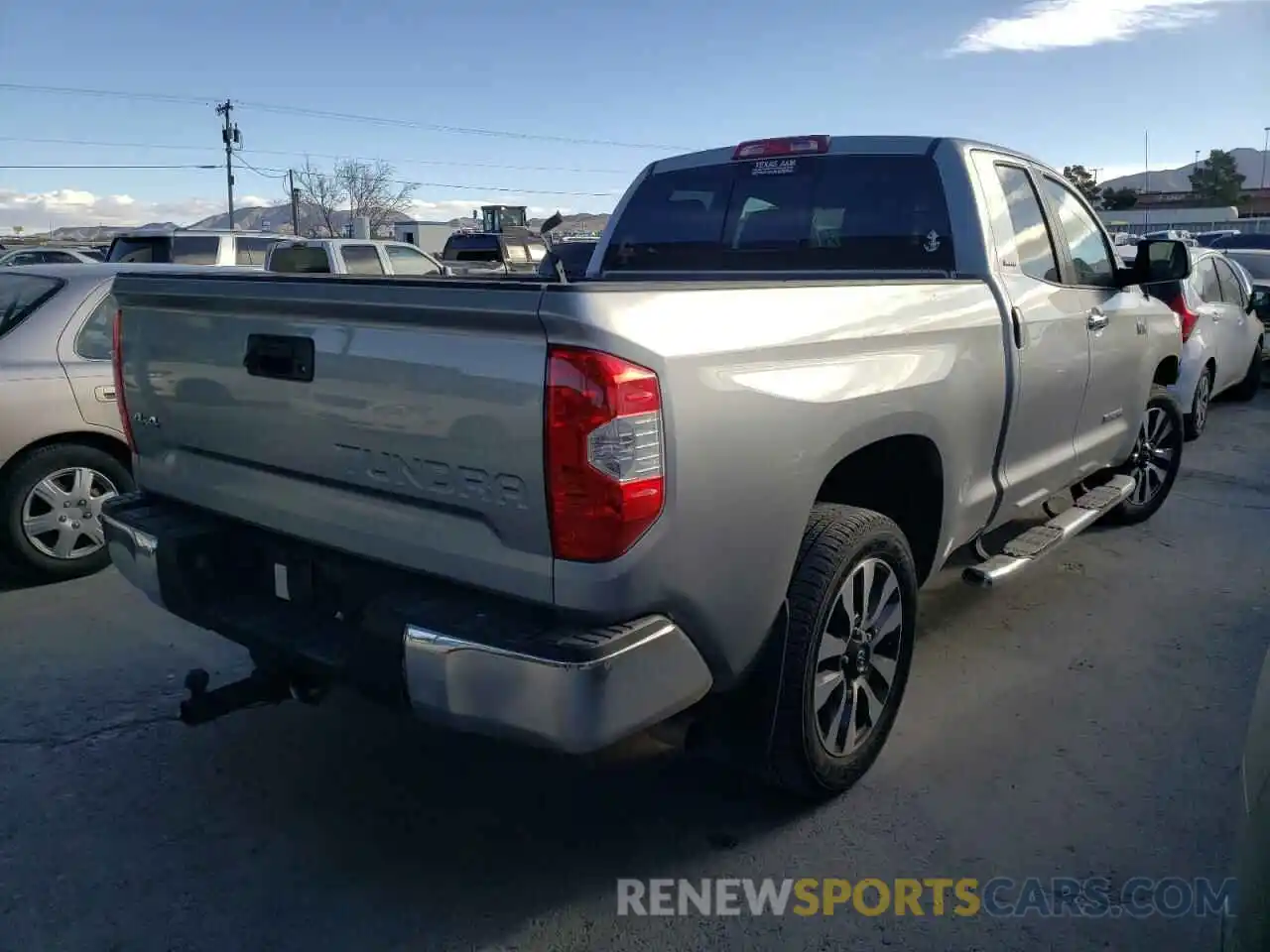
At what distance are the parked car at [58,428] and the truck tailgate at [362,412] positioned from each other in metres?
2.20

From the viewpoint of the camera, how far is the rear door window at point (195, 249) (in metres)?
14.3

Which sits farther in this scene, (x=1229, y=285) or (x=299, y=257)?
(x=299, y=257)

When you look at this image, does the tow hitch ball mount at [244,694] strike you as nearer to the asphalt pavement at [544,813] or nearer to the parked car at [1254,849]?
the asphalt pavement at [544,813]

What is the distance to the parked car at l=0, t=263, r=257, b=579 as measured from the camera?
5.20 m

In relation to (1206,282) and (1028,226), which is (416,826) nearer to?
(1028,226)

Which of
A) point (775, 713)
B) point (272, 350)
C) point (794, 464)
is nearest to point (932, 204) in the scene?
point (794, 464)

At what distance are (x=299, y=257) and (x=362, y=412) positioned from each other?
11666mm

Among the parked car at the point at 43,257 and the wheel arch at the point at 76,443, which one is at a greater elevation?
the parked car at the point at 43,257

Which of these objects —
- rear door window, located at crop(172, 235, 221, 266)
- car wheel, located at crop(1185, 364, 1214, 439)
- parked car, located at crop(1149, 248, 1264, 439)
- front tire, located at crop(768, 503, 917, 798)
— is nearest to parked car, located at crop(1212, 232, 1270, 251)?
parked car, located at crop(1149, 248, 1264, 439)

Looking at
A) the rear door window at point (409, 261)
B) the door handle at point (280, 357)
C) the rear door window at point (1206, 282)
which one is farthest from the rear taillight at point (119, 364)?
the rear door window at point (409, 261)

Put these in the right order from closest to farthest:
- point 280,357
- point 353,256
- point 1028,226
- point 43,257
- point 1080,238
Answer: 1. point 280,357
2. point 1028,226
3. point 1080,238
4. point 353,256
5. point 43,257

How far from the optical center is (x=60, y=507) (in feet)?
17.6

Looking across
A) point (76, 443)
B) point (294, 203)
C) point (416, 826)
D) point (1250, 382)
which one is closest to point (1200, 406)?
point (1250, 382)

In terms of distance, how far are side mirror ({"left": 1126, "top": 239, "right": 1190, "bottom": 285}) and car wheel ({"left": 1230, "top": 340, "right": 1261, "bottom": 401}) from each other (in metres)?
7.18
